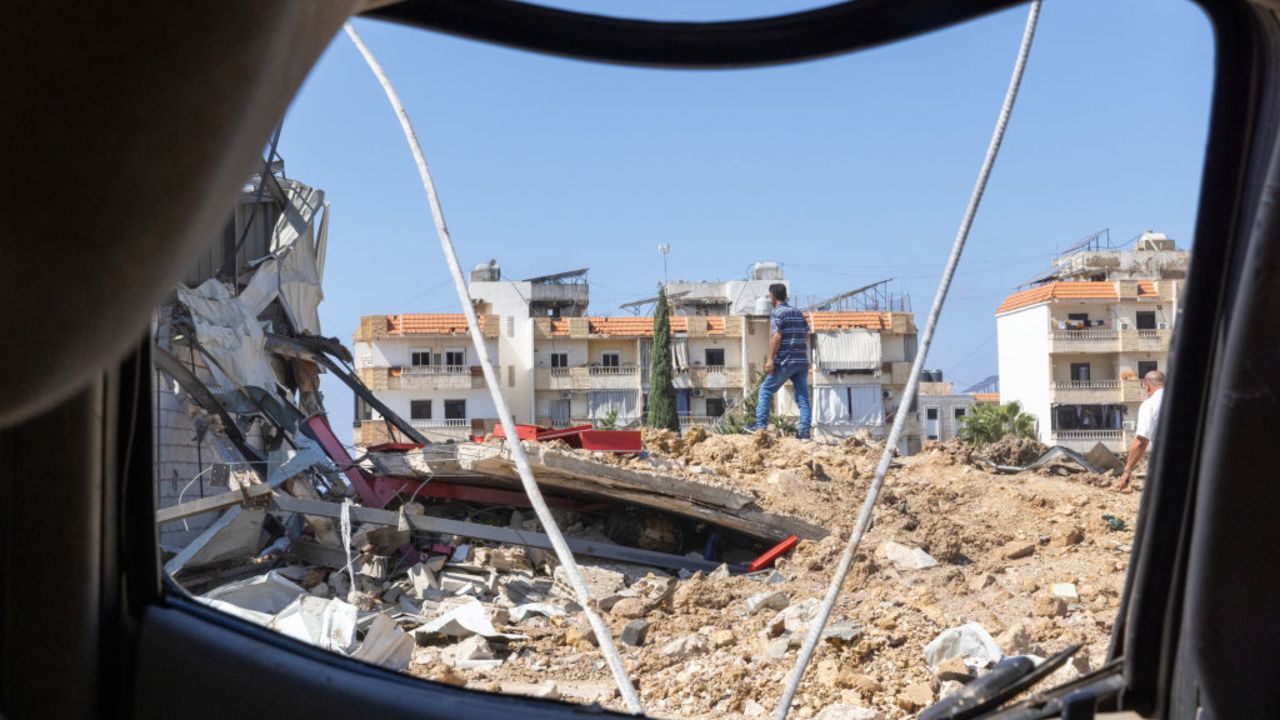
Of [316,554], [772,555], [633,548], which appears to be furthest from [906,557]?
[316,554]

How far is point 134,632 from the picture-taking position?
5.89ft

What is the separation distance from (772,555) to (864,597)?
164cm

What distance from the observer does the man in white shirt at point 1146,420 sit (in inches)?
241

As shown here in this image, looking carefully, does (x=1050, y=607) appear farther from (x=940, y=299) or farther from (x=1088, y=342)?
(x=1088, y=342)

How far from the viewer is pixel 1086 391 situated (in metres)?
38.5

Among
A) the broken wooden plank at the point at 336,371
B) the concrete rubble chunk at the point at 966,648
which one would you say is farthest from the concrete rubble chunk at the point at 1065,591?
the broken wooden plank at the point at 336,371

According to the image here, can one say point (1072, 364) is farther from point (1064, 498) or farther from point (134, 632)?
point (134, 632)

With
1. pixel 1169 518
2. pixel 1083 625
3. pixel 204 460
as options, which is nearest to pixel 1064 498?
pixel 1083 625

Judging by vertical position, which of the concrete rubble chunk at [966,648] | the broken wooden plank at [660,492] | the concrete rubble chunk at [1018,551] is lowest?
the concrete rubble chunk at [966,648]

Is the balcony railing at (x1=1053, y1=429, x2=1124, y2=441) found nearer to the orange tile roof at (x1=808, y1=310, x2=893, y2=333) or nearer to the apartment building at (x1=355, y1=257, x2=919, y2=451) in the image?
the apartment building at (x1=355, y1=257, x2=919, y2=451)

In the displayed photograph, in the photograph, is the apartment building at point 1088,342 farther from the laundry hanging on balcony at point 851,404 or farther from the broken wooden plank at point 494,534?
the broken wooden plank at point 494,534

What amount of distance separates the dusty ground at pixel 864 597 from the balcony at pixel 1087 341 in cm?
3017

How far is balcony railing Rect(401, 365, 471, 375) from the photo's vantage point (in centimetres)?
4131

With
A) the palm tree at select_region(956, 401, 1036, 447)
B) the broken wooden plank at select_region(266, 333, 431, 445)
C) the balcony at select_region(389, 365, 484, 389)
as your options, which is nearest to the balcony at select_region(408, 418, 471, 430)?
the balcony at select_region(389, 365, 484, 389)
